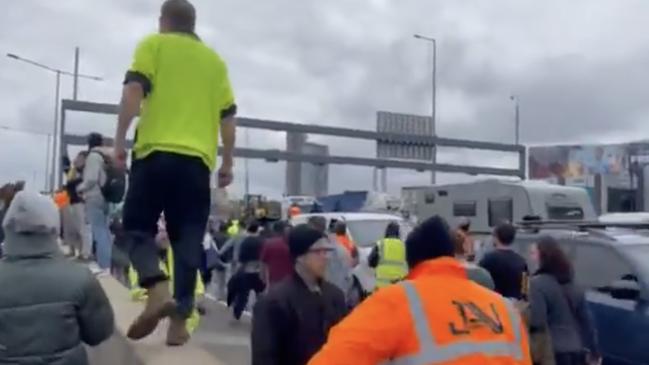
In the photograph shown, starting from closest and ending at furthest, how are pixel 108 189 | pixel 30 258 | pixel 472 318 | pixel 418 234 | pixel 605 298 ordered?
pixel 472 318
pixel 418 234
pixel 30 258
pixel 108 189
pixel 605 298

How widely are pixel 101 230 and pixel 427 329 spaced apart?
937 centimetres

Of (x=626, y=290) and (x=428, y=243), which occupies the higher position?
(x=428, y=243)

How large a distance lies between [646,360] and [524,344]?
6.67 meters

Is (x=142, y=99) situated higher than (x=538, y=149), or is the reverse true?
(x=538, y=149)

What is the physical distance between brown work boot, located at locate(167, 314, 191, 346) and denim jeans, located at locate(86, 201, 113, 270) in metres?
5.47

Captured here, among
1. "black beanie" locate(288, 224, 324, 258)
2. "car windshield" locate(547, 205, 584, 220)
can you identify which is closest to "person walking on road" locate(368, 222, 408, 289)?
"black beanie" locate(288, 224, 324, 258)

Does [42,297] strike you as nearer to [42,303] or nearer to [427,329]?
[42,303]

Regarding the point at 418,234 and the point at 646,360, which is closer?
the point at 418,234

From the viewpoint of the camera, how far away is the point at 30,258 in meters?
5.49

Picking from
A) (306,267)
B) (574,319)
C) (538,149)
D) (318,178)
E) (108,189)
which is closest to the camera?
(306,267)

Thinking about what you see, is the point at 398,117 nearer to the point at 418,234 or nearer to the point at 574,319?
the point at 574,319

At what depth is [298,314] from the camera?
6129 mm

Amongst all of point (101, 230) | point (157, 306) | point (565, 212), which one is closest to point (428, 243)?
point (157, 306)

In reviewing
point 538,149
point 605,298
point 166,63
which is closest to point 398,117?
point 538,149
